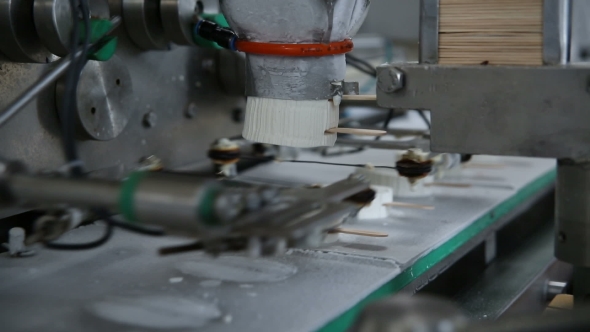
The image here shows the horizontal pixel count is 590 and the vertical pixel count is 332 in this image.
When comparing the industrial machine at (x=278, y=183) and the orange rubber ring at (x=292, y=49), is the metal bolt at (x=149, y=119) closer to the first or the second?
the industrial machine at (x=278, y=183)

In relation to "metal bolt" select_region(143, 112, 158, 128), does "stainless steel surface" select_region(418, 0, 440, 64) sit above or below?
above

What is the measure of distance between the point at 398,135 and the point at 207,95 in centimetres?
39

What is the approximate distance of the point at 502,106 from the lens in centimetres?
83

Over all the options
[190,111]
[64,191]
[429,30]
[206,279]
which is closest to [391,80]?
[429,30]

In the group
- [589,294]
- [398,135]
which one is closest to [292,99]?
[589,294]

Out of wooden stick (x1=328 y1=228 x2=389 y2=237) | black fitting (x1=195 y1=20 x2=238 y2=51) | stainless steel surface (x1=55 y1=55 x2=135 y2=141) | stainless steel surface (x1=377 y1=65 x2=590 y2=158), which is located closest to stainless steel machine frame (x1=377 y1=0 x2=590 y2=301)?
stainless steel surface (x1=377 y1=65 x2=590 y2=158)

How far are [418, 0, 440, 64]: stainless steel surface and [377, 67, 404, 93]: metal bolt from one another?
0.03m

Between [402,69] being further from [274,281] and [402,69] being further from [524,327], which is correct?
[524,327]

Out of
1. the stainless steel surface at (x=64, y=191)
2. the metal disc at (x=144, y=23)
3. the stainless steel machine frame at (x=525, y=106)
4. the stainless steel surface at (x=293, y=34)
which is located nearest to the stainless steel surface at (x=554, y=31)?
the stainless steel machine frame at (x=525, y=106)

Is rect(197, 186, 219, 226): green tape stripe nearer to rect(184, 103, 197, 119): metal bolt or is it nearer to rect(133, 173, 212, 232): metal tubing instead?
rect(133, 173, 212, 232): metal tubing

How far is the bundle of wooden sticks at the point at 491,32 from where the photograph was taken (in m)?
0.81

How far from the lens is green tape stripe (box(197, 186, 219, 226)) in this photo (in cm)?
56

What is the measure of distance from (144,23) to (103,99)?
0.49 ft

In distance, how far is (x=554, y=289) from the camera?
1160mm
